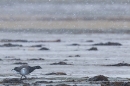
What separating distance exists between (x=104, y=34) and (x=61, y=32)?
2230mm

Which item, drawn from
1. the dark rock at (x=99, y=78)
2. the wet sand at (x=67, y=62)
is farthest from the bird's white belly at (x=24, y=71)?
the dark rock at (x=99, y=78)

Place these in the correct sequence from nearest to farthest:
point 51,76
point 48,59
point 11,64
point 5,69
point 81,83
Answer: point 81,83
point 51,76
point 5,69
point 11,64
point 48,59

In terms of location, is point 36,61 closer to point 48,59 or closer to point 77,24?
point 48,59

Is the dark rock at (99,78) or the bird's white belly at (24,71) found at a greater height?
the bird's white belly at (24,71)

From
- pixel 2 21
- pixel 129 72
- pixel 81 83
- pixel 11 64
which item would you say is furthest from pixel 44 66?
pixel 2 21

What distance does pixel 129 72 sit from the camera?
23062 mm

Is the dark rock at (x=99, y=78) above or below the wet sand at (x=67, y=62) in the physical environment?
below

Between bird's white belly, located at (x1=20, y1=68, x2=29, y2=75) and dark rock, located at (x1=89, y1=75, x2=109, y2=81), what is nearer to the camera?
dark rock, located at (x1=89, y1=75, x2=109, y2=81)

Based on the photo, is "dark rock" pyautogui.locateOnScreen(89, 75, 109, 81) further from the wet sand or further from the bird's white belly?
the bird's white belly

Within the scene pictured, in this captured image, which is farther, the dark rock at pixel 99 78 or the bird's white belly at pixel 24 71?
the bird's white belly at pixel 24 71

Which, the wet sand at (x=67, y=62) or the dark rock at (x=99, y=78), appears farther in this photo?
the wet sand at (x=67, y=62)

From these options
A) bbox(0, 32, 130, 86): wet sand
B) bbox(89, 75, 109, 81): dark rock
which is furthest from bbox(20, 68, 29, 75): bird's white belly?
bbox(89, 75, 109, 81): dark rock

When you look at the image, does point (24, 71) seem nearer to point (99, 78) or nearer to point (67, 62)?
point (99, 78)

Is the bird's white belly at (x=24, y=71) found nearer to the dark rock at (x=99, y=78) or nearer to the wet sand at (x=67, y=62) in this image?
the wet sand at (x=67, y=62)
